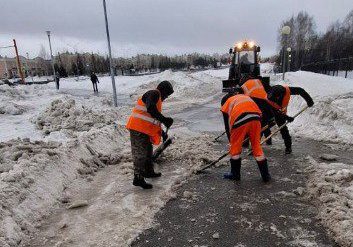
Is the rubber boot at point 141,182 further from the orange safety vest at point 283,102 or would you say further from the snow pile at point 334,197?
the orange safety vest at point 283,102

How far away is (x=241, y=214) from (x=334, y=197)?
4.11ft

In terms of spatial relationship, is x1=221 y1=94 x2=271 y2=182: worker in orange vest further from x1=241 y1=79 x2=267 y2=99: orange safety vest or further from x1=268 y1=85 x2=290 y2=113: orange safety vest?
x1=268 y1=85 x2=290 y2=113: orange safety vest

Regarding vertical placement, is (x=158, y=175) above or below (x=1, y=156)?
below

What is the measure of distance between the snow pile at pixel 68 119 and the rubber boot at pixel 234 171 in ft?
15.0

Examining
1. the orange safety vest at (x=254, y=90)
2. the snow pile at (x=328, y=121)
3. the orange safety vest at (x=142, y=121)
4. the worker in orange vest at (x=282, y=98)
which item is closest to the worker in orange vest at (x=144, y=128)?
the orange safety vest at (x=142, y=121)

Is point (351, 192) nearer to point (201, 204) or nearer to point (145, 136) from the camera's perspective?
point (201, 204)

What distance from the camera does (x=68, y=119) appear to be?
399 inches

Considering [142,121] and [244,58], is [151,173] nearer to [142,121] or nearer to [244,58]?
[142,121]

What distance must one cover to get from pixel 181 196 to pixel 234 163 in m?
1.08

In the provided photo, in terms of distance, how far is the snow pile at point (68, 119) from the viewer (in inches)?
375

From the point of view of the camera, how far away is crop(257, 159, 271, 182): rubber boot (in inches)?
221

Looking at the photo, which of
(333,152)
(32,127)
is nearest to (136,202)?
(333,152)

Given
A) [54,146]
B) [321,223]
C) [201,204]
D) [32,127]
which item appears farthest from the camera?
Answer: [32,127]

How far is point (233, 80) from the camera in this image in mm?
16672
